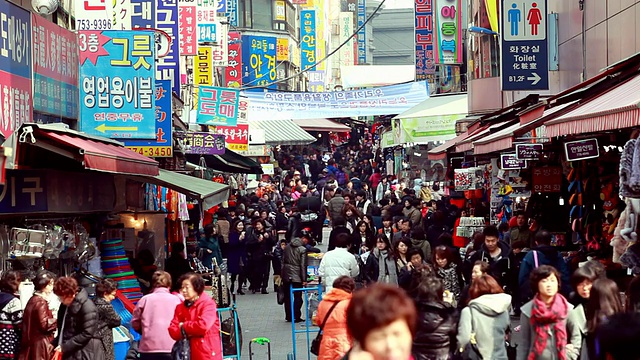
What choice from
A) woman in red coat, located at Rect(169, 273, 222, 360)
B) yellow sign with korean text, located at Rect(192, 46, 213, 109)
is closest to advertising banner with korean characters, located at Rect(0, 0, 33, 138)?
woman in red coat, located at Rect(169, 273, 222, 360)

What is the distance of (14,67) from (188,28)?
13894mm

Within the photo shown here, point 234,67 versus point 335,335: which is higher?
point 234,67

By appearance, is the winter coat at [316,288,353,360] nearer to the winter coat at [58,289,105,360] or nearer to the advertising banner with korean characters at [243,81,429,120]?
the winter coat at [58,289,105,360]

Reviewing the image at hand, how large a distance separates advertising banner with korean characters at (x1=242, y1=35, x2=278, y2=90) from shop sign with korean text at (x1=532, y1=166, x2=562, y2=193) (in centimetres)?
3629

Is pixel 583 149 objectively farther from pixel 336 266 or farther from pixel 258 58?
pixel 258 58

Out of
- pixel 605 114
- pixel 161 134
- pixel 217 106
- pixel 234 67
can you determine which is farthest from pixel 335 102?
pixel 605 114

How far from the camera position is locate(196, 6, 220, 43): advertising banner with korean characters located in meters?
29.8

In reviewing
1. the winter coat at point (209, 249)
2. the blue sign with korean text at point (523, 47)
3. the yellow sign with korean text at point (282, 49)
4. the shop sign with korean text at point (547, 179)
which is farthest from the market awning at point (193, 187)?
the yellow sign with korean text at point (282, 49)

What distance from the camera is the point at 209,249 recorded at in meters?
19.9

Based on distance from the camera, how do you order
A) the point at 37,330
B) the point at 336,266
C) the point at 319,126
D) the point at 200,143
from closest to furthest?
1. the point at 37,330
2. the point at 336,266
3. the point at 200,143
4. the point at 319,126

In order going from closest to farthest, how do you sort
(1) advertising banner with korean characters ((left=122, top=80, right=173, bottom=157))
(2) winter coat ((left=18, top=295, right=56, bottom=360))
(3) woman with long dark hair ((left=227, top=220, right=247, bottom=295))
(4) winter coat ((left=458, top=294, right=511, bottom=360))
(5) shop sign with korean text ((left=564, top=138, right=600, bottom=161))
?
(4) winter coat ((left=458, top=294, right=511, bottom=360)) < (2) winter coat ((left=18, top=295, right=56, bottom=360)) < (5) shop sign with korean text ((left=564, top=138, right=600, bottom=161)) < (1) advertising banner with korean characters ((left=122, top=80, right=173, bottom=157)) < (3) woman with long dark hair ((left=227, top=220, right=247, bottom=295))

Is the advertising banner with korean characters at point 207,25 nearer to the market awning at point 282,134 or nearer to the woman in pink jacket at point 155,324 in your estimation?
the market awning at point 282,134

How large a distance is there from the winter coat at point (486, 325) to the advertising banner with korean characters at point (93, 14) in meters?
8.76

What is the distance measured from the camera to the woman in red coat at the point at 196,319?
31.9 ft
